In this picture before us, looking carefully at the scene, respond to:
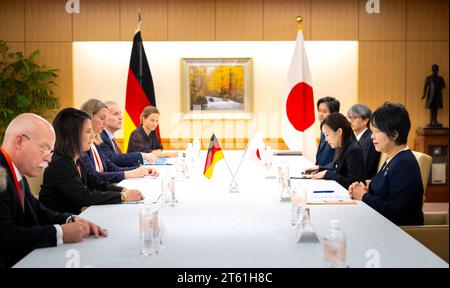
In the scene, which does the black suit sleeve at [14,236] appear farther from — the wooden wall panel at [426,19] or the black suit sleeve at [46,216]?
the wooden wall panel at [426,19]

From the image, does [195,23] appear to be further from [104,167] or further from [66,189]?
[66,189]

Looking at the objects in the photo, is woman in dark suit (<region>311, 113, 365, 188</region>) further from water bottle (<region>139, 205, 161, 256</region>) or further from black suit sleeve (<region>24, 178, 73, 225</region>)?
water bottle (<region>139, 205, 161, 256</region>)

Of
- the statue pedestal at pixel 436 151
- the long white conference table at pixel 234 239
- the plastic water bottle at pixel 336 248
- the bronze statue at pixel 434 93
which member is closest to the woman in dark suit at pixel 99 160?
the long white conference table at pixel 234 239

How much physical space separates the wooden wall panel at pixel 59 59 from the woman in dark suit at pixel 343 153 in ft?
16.0

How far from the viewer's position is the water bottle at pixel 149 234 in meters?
2.27

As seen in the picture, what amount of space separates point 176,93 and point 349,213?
584cm

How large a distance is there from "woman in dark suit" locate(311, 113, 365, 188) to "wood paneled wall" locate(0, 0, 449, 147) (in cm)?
402

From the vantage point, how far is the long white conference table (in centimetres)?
216

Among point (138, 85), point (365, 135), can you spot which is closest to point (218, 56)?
point (138, 85)

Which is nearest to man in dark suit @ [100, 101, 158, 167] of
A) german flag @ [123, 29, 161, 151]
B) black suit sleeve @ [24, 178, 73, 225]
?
german flag @ [123, 29, 161, 151]

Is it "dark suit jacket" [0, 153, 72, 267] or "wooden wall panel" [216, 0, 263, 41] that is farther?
"wooden wall panel" [216, 0, 263, 41]

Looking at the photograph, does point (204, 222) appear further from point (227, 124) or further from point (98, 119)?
point (227, 124)

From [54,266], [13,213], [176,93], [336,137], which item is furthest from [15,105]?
[54,266]

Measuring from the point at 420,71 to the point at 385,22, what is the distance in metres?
0.84
